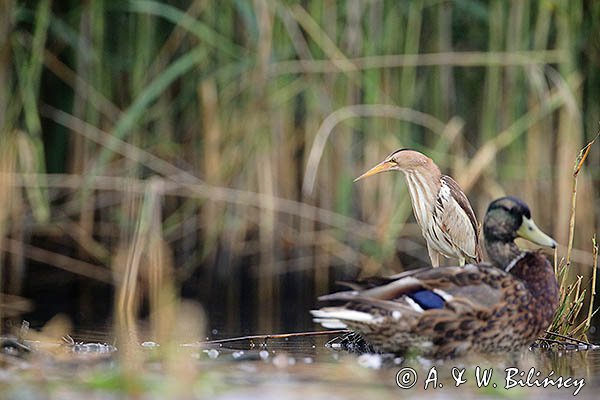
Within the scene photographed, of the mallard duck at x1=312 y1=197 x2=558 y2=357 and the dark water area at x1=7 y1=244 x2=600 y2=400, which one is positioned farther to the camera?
the mallard duck at x1=312 y1=197 x2=558 y2=357

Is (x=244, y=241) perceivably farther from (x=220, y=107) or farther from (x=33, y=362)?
(x=33, y=362)

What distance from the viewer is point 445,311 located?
18.5 feet

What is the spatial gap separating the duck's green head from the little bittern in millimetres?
690

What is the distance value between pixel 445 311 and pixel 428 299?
93 mm

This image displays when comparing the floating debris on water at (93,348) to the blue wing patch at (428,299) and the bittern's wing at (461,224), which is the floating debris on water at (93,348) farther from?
the bittern's wing at (461,224)

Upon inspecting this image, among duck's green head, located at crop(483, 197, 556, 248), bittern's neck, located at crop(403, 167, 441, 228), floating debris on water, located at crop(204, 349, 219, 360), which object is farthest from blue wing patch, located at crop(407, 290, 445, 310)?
bittern's neck, located at crop(403, 167, 441, 228)

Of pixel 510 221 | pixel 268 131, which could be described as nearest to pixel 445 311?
pixel 510 221

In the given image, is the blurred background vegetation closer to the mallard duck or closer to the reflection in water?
the reflection in water

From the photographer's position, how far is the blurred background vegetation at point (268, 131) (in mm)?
9375

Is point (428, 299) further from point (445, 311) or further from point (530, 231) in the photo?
point (530, 231)

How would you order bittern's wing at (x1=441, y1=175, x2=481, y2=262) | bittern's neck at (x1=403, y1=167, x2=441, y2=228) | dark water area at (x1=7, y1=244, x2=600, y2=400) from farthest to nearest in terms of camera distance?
bittern's neck at (x1=403, y1=167, x2=441, y2=228) < bittern's wing at (x1=441, y1=175, x2=481, y2=262) < dark water area at (x1=7, y1=244, x2=600, y2=400)

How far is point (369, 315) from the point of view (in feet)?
18.3

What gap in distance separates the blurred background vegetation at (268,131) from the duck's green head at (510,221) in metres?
3.07

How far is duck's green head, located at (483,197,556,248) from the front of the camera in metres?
5.99
